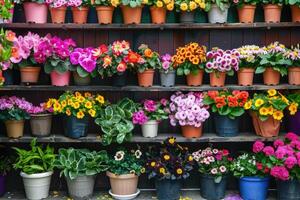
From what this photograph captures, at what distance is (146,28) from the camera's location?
4.75m

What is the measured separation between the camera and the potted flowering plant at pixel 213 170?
4.52m

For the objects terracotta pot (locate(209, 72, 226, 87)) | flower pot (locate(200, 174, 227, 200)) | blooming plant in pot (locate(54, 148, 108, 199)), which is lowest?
flower pot (locate(200, 174, 227, 200))

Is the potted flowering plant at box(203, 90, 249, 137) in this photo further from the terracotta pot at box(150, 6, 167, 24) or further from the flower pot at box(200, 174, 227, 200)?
the terracotta pot at box(150, 6, 167, 24)

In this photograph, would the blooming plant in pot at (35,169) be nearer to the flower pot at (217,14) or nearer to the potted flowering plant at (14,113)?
the potted flowering plant at (14,113)

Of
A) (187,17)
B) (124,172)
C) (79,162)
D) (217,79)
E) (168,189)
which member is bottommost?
(168,189)

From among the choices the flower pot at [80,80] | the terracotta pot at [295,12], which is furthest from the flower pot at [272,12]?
the flower pot at [80,80]

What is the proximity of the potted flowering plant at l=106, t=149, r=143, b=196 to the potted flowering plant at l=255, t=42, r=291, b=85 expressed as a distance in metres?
1.44

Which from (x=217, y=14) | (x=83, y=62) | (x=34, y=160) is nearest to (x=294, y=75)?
(x=217, y=14)

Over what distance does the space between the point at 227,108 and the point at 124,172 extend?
114 centimetres

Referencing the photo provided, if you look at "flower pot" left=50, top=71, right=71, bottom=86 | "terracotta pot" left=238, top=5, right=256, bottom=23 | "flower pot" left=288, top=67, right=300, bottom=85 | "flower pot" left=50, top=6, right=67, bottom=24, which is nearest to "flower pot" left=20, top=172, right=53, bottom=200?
"flower pot" left=50, top=71, right=71, bottom=86

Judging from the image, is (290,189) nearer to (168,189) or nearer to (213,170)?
(213,170)

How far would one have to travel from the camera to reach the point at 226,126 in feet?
15.3

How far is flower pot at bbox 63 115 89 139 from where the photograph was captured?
4.58 meters

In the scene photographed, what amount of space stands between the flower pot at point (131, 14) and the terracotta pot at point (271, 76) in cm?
133
